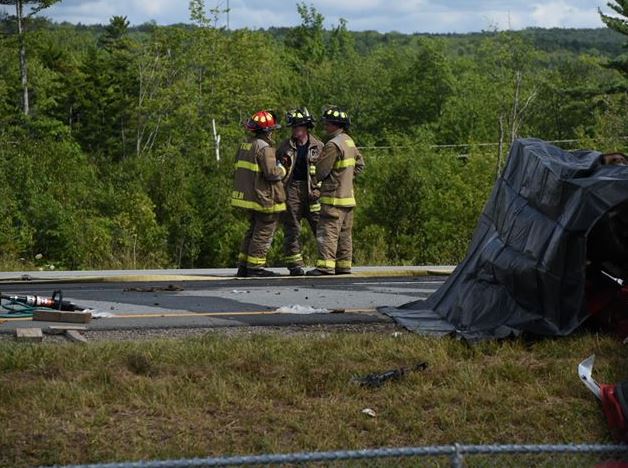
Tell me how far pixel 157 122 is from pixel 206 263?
130 feet

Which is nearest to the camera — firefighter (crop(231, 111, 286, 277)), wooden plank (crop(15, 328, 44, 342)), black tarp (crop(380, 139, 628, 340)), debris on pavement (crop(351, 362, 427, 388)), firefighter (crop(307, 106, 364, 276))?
debris on pavement (crop(351, 362, 427, 388))

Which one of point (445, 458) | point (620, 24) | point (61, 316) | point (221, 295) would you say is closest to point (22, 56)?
point (620, 24)

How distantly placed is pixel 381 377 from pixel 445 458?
4.08ft

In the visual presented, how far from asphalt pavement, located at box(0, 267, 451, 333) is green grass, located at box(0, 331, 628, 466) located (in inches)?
77.2

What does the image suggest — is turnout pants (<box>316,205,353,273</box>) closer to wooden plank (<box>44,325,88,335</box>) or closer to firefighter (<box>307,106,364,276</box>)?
firefighter (<box>307,106,364,276</box>)

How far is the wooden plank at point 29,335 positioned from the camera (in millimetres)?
9178

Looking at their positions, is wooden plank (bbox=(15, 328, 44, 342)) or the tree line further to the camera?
the tree line

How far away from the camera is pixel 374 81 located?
95312 mm

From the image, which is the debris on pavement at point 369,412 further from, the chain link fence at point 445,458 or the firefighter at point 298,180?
the firefighter at point 298,180

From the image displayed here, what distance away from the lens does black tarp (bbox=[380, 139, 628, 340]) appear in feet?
28.5

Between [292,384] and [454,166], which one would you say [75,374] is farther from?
[454,166]

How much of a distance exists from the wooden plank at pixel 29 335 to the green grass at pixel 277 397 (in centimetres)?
74

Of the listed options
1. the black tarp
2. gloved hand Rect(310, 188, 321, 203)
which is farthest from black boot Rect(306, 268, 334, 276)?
the black tarp

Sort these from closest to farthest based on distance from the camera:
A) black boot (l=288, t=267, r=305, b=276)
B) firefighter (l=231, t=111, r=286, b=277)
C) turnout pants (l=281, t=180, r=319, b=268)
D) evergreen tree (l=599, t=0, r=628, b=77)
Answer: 1. firefighter (l=231, t=111, r=286, b=277)
2. black boot (l=288, t=267, r=305, b=276)
3. turnout pants (l=281, t=180, r=319, b=268)
4. evergreen tree (l=599, t=0, r=628, b=77)
